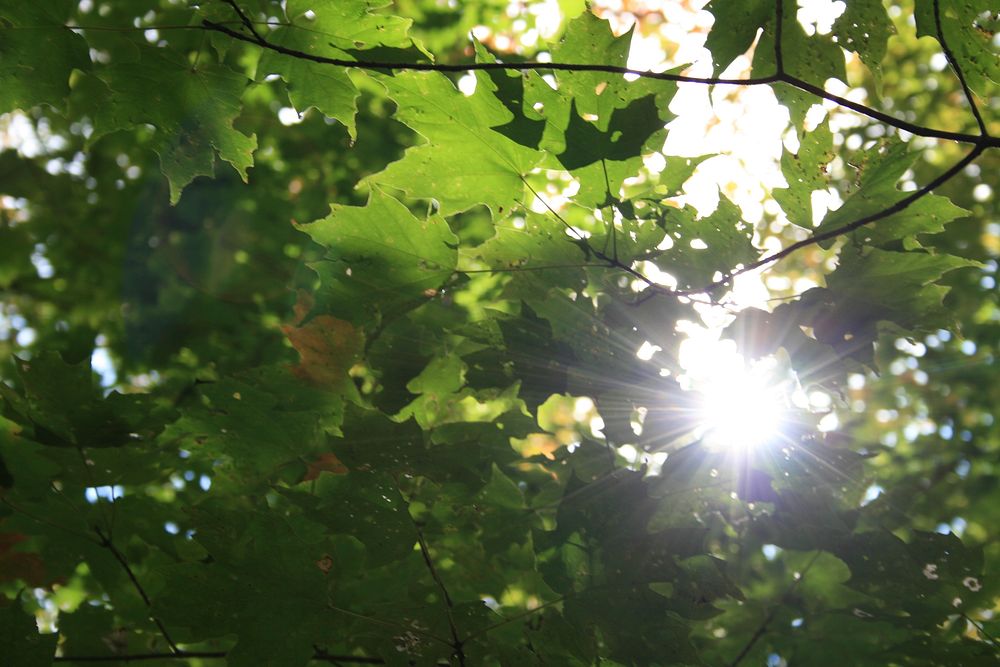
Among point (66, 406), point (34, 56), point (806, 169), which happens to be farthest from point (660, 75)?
point (66, 406)

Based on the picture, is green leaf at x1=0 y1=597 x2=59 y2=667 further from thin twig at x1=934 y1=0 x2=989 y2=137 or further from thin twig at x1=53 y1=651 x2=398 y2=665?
thin twig at x1=934 y1=0 x2=989 y2=137

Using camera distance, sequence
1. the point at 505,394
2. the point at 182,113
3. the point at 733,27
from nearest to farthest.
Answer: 1. the point at 733,27
2. the point at 182,113
3. the point at 505,394

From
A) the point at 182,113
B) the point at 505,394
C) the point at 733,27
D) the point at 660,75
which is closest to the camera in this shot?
the point at 660,75

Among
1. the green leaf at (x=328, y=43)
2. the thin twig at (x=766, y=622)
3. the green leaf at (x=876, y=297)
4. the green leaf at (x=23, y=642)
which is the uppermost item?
the green leaf at (x=328, y=43)

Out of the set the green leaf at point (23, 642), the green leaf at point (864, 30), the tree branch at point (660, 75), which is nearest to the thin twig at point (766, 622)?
the tree branch at point (660, 75)

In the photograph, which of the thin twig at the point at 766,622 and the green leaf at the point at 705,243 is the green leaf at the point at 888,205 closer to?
the green leaf at the point at 705,243

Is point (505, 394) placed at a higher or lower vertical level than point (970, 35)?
lower

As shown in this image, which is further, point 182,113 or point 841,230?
point 182,113

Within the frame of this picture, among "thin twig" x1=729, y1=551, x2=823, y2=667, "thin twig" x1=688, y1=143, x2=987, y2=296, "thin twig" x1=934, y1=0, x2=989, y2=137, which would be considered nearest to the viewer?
"thin twig" x1=934, y1=0, x2=989, y2=137

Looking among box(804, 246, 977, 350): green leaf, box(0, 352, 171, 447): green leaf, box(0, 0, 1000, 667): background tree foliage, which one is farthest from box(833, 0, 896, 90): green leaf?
box(0, 352, 171, 447): green leaf

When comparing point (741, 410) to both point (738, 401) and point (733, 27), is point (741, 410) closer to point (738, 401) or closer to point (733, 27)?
point (738, 401)

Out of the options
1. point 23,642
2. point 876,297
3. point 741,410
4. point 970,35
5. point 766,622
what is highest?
point 970,35

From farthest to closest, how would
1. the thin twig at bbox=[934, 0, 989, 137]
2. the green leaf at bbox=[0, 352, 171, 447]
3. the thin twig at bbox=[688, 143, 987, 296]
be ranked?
the green leaf at bbox=[0, 352, 171, 447] → the thin twig at bbox=[688, 143, 987, 296] → the thin twig at bbox=[934, 0, 989, 137]

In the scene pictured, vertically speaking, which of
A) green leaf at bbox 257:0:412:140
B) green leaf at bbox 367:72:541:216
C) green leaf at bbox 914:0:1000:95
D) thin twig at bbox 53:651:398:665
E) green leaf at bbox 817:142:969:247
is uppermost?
green leaf at bbox 914:0:1000:95
